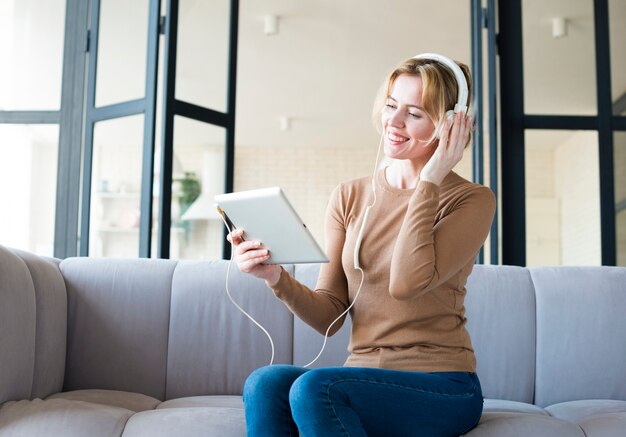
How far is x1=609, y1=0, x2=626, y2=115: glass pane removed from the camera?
3.54 meters

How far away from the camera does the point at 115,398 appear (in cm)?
220

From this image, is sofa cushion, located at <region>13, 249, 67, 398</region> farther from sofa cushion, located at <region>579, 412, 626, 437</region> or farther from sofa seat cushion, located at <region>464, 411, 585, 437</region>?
sofa cushion, located at <region>579, 412, 626, 437</region>

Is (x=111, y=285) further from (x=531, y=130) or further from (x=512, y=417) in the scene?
(x=531, y=130)

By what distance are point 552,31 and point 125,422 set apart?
2.68 m

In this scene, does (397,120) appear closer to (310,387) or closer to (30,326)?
(310,387)

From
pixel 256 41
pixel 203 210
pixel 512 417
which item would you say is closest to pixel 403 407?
pixel 512 417

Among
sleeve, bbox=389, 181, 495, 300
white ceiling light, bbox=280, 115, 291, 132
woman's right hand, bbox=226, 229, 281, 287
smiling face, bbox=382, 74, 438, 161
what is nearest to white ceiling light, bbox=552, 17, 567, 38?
smiling face, bbox=382, 74, 438, 161

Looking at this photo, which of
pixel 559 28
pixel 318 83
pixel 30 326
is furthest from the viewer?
pixel 318 83

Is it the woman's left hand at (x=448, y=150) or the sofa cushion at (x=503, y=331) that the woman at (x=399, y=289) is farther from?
the sofa cushion at (x=503, y=331)

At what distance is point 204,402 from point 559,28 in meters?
2.38

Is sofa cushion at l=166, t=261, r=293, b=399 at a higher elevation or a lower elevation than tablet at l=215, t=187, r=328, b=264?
lower

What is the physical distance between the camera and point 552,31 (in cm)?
356

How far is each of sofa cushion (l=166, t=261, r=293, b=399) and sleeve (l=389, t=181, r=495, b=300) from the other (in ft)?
2.85

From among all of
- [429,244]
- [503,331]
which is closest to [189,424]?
[429,244]
